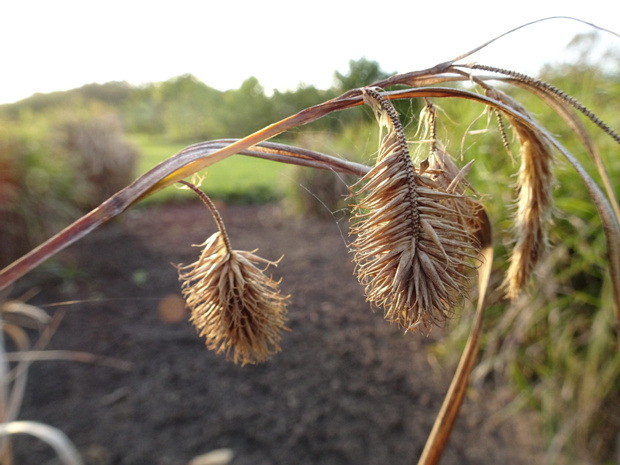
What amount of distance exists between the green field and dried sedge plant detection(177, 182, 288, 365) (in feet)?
19.2

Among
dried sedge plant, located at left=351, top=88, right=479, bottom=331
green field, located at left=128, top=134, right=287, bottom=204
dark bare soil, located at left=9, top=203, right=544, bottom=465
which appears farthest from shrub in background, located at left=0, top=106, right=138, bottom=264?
dried sedge plant, located at left=351, top=88, right=479, bottom=331

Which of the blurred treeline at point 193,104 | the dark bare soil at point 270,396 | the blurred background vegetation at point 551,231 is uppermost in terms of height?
the blurred treeline at point 193,104

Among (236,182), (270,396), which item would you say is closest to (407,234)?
(270,396)

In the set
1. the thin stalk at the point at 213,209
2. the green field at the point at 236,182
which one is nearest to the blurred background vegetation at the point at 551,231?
the thin stalk at the point at 213,209

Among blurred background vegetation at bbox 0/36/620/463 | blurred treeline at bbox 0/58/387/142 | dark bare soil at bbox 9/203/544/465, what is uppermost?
blurred treeline at bbox 0/58/387/142

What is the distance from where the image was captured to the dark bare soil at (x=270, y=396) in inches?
85.9

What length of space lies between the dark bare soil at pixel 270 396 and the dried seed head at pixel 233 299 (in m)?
1.14

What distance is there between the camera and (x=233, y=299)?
0.74 metres

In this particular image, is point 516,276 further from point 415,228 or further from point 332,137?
point 332,137

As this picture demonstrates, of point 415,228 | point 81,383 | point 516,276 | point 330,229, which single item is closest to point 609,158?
point 516,276

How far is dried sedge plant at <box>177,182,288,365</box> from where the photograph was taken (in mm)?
713

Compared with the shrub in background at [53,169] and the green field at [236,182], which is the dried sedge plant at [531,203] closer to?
the shrub in background at [53,169]

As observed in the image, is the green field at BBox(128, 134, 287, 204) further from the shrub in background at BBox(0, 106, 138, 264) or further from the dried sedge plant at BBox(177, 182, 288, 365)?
the dried sedge plant at BBox(177, 182, 288, 365)

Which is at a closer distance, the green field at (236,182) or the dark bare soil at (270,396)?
the dark bare soil at (270,396)
